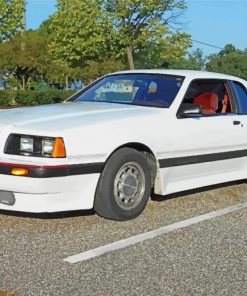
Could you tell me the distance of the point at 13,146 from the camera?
5078 mm

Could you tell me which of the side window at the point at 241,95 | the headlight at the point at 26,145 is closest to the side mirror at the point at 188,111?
the side window at the point at 241,95

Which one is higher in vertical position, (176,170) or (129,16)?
(129,16)

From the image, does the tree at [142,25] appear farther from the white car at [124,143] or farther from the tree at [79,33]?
the white car at [124,143]

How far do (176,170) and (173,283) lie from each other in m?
2.13

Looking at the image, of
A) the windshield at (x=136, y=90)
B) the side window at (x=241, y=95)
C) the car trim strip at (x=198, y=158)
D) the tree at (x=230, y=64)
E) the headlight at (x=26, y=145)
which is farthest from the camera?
the tree at (x=230, y=64)

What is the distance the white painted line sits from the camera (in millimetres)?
4539

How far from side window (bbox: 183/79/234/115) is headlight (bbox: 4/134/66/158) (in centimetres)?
215

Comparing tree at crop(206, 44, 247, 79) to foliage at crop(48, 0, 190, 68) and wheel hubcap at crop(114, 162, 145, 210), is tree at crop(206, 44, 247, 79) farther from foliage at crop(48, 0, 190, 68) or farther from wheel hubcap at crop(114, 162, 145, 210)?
wheel hubcap at crop(114, 162, 145, 210)

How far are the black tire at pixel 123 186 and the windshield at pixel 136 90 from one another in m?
0.87

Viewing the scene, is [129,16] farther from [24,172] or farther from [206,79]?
[24,172]

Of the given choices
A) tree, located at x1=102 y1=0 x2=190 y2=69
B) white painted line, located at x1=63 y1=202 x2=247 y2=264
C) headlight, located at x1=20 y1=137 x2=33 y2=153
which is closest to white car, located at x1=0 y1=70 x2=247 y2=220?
headlight, located at x1=20 y1=137 x2=33 y2=153

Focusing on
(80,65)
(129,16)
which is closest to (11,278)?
(129,16)

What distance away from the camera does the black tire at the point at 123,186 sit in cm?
532

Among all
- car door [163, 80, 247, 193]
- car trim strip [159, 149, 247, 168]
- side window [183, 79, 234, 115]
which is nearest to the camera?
car trim strip [159, 149, 247, 168]
